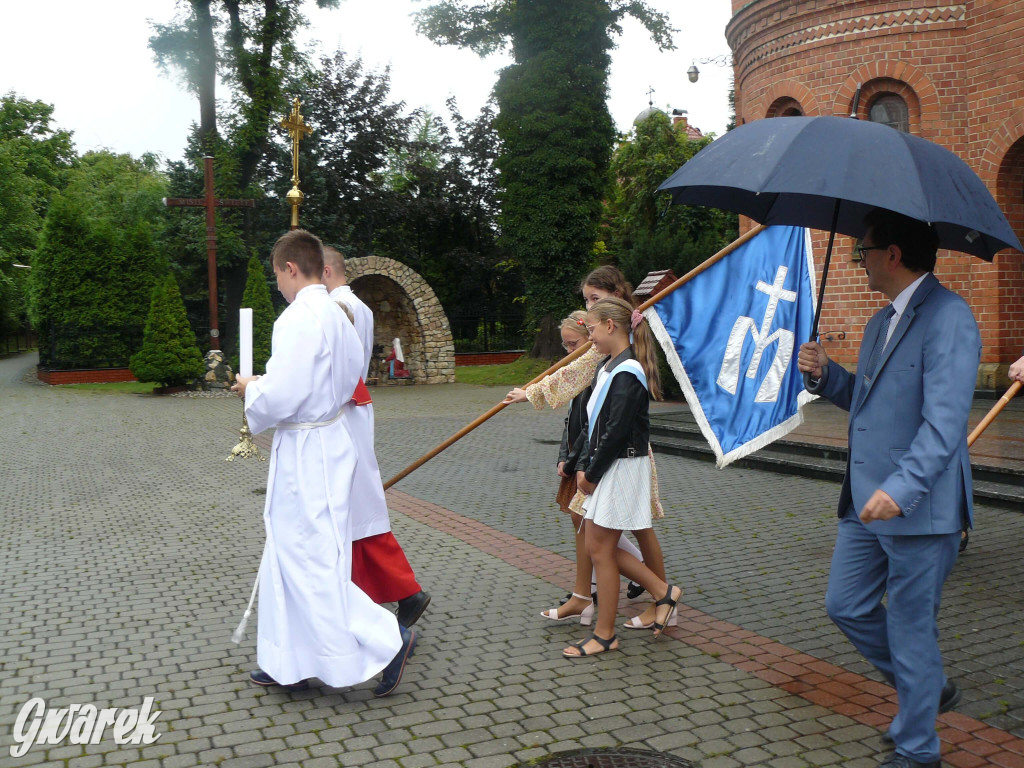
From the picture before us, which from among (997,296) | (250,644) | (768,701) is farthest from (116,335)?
(768,701)

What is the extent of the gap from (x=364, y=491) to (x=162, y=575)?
245cm

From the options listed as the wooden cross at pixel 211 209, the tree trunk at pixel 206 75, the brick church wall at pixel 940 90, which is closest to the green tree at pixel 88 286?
the tree trunk at pixel 206 75

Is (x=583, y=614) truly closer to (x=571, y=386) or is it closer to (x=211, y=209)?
(x=571, y=386)

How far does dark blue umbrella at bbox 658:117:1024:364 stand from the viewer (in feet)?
10.2

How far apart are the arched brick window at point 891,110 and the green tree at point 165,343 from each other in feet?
52.9

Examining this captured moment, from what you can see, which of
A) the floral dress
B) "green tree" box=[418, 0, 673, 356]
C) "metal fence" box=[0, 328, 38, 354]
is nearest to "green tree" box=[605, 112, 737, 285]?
"green tree" box=[418, 0, 673, 356]

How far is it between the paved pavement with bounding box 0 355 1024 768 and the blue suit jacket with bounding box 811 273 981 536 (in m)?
0.99

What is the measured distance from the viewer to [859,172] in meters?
3.18

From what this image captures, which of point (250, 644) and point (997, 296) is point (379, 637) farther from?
point (997, 296)

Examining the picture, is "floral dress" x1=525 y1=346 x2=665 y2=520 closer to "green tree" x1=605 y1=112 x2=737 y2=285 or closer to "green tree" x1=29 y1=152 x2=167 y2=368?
"green tree" x1=605 y1=112 x2=737 y2=285

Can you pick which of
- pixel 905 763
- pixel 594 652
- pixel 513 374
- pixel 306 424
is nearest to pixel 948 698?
pixel 905 763

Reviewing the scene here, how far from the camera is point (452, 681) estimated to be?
431 centimetres

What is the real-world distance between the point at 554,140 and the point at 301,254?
2108cm

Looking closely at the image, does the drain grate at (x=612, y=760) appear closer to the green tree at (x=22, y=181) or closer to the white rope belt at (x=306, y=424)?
the white rope belt at (x=306, y=424)
